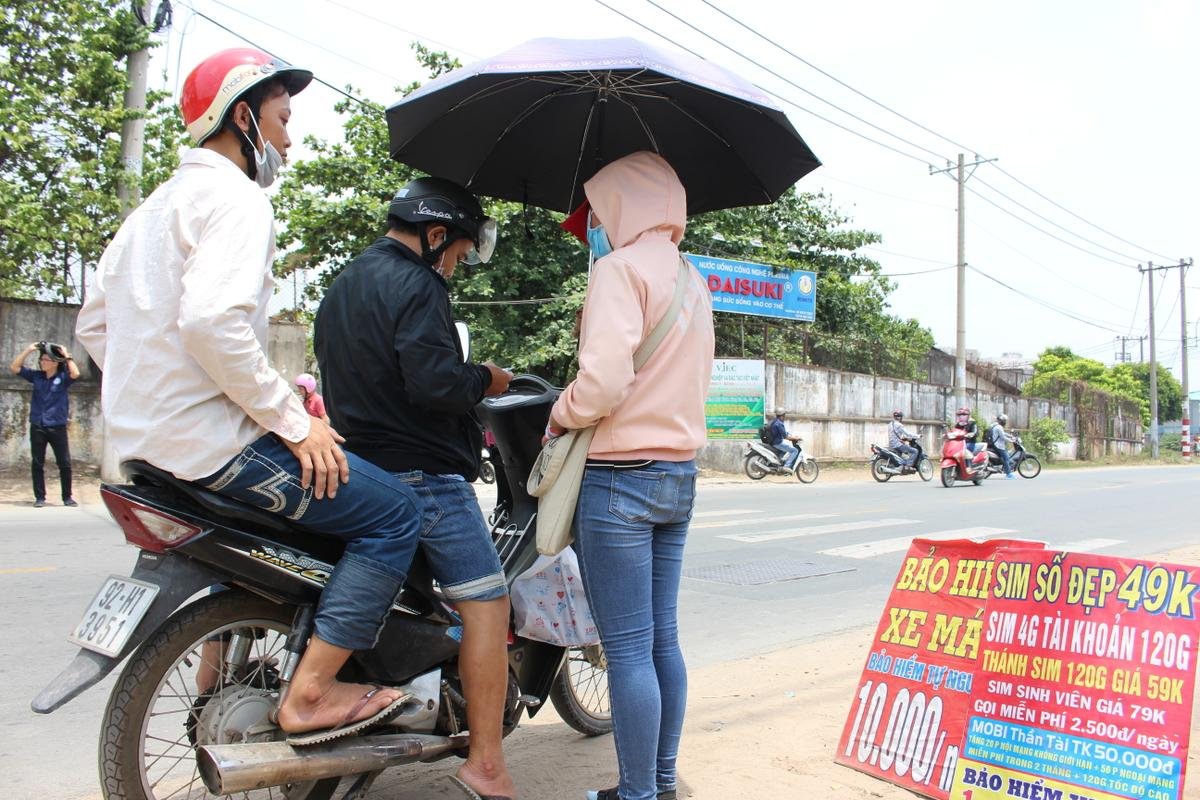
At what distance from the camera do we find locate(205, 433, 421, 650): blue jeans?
95.2 inches

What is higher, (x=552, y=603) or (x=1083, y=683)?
(x=552, y=603)

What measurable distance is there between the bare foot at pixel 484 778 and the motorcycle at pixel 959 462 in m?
18.1

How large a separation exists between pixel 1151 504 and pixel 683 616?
38.8ft

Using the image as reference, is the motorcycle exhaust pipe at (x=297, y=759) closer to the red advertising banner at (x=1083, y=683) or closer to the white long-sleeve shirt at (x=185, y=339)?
the white long-sleeve shirt at (x=185, y=339)

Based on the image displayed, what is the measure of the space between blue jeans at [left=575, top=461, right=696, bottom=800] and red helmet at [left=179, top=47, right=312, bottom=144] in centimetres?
135

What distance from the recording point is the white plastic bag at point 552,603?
314cm

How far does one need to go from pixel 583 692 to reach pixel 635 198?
78.0 inches

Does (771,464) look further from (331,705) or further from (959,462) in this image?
(331,705)

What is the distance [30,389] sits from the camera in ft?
43.4

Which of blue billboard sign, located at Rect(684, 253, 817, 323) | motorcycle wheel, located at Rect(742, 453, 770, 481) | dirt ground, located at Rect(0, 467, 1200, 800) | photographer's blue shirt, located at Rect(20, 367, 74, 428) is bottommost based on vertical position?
dirt ground, located at Rect(0, 467, 1200, 800)

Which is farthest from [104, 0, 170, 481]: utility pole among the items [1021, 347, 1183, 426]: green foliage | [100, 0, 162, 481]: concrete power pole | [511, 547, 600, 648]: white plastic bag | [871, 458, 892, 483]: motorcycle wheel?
[1021, 347, 1183, 426]: green foliage

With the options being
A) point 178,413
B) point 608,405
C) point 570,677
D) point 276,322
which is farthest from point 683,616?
point 276,322

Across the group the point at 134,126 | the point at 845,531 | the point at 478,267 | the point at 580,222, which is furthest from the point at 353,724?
the point at 478,267

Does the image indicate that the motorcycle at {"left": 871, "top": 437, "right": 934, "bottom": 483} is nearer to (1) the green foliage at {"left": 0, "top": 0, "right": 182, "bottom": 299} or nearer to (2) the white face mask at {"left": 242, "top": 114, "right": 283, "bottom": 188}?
(1) the green foliage at {"left": 0, "top": 0, "right": 182, "bottom": 299}
